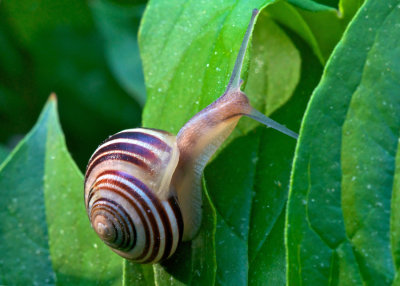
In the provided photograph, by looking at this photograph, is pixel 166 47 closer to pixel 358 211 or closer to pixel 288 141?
pixel 288 141

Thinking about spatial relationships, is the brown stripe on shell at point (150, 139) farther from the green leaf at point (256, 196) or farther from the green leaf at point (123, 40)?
the green leaf at point (123, 40)

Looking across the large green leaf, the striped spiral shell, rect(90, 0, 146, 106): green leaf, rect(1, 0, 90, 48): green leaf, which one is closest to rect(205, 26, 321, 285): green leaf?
the large green leaf

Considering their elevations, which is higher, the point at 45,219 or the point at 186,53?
the point at 186,53

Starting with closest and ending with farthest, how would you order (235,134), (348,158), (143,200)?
(348,158)
(143,200)
(235,134)

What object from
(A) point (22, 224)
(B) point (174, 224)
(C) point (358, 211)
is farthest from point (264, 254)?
(A) point (22, 224)

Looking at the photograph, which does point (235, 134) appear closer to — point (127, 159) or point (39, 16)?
point (127, 159)

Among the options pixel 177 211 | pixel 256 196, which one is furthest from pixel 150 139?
pixel 256 196
